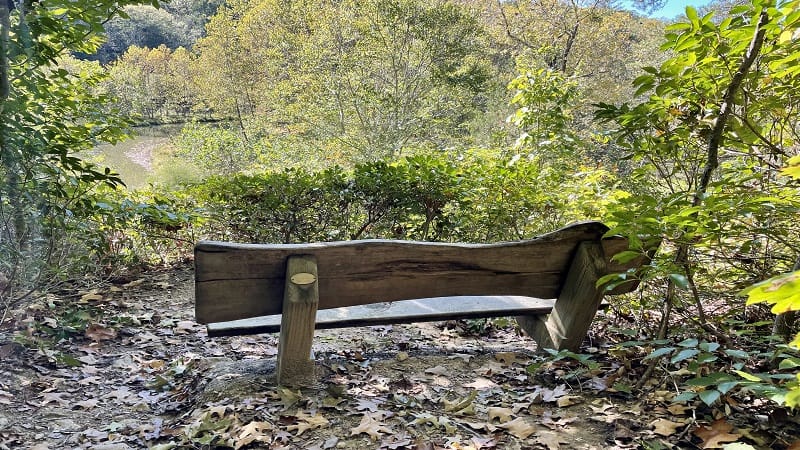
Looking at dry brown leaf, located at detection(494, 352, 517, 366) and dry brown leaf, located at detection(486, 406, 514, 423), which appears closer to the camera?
dry brown leaf, located at detection(486, 406, 514, 423)

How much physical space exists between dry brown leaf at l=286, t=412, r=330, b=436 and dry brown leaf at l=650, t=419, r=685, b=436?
3.54 feet

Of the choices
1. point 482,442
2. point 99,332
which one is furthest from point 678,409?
point 99,332

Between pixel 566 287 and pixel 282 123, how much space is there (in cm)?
1323

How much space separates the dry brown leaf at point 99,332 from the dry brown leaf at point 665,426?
9.27 feet

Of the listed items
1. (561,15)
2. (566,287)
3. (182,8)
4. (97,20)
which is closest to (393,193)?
(566,287)

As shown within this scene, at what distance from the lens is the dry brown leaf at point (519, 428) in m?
1.54

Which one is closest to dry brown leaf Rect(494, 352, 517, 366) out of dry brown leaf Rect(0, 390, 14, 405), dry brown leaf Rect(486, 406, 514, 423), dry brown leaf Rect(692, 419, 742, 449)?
dry brown leaf Rect(486, 406, 514, 423)

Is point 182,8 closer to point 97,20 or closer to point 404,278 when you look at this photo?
point 97,20

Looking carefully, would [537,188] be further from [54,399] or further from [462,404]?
[54,399]

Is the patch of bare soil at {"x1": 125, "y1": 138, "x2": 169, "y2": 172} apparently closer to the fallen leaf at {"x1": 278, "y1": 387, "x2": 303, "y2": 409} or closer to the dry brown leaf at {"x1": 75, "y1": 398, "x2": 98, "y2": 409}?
the dry brown leaf at {"x1": 75, "y1": 398, "x2": 98, "y2": 409}

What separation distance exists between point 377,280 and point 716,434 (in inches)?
45.8

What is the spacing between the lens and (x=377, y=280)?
180cm

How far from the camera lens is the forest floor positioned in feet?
4.96

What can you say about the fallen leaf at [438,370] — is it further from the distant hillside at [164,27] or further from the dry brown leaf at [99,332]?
the distant hillside at [164,27]
